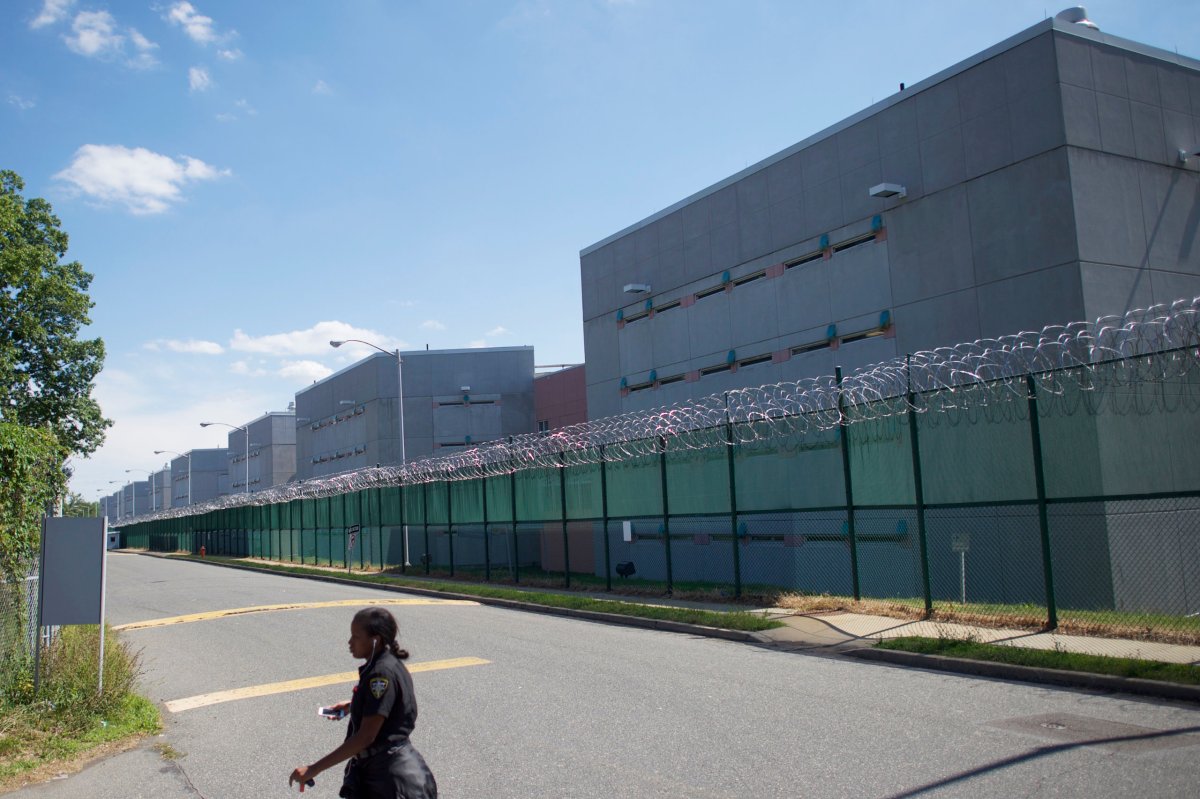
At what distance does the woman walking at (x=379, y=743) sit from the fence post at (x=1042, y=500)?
10.3m

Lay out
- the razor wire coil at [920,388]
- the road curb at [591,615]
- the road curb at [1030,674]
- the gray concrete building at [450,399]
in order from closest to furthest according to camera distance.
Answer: the road curb at [1030,674] < the razor wire coil at [920,388] < the road curb at [591,615] < the gray concrete building at [450,399]

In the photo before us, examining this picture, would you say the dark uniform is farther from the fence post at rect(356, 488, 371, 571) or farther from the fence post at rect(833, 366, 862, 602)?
the fence post at rect(356, 488, 371, 571)

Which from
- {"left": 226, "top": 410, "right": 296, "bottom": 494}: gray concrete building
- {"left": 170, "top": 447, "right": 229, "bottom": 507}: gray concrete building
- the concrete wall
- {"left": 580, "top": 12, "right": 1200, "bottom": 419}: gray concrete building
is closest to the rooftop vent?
{"left": 580, "top": 12, "right": 1200, "bottom": 419}: gray concrete building

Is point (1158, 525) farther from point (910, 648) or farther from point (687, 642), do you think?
point (687, 642)

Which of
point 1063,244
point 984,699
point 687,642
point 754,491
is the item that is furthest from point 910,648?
point 1063,244

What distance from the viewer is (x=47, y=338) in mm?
37844

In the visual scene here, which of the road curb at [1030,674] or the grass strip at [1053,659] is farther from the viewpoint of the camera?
the grass strip at [1053,659]

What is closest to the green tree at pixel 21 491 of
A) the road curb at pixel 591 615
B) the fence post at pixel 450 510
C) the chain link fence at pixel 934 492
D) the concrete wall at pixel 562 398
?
the road curb at pixel 591 615

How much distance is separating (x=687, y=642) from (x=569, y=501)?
10.6m

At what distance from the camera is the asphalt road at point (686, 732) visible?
22.5 feet

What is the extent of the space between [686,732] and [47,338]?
3718 cm

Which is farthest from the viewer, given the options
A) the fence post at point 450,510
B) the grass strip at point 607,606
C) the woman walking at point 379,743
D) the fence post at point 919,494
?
the fence post at point 450,510

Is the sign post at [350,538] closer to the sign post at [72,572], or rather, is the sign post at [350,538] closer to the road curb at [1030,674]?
the sign post at [72,572]

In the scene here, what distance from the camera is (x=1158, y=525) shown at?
15.1m
